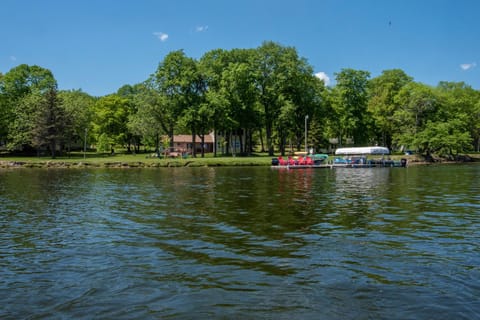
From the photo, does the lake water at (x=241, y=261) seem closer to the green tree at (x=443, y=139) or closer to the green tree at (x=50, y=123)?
the green tree at (x=50, y=123)

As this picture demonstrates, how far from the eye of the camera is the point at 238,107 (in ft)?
246

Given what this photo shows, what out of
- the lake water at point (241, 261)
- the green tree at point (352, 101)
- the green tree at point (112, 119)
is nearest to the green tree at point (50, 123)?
the green tree at point (112, 119)

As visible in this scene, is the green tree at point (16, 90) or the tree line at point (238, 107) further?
the green tree at point (16, 90)

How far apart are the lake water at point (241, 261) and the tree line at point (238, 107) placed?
5495 centimetres

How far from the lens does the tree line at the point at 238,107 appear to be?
242ft

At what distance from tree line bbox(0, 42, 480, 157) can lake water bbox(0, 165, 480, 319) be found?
180 feet

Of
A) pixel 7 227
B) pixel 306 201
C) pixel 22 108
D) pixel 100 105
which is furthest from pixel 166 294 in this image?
pixel 100 105

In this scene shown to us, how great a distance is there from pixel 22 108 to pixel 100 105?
59.1 ft

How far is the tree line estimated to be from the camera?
242 ft

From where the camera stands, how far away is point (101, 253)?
11070 millimetres

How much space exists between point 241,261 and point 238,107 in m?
66.1

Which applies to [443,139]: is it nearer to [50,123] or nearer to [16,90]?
[50,123]

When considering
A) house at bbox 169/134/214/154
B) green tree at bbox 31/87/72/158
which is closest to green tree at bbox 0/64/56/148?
green tree at bbox 31/87/72/158

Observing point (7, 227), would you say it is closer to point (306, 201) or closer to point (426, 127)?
point (306, 201)
